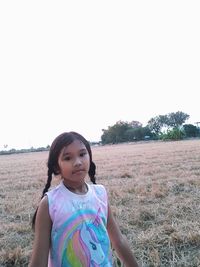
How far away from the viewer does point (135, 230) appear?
16.0 ft

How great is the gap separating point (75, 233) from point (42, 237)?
161 mm

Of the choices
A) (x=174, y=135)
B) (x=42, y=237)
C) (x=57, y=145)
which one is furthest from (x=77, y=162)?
(x=174, y=135)

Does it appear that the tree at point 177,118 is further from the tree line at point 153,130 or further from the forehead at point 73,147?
the forehead at point 73,147

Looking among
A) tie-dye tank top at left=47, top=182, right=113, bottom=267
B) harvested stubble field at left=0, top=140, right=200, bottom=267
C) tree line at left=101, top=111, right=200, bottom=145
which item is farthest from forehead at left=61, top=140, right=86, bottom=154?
tree line at left=101, top=111, right=200, bottom=145

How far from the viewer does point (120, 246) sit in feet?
6.93

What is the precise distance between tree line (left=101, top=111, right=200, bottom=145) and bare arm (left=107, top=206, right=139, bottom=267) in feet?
227

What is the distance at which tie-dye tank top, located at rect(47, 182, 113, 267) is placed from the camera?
1.87 m

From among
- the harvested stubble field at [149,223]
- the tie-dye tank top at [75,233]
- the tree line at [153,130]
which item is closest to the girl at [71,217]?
the tie-dye tank top at [75,233]

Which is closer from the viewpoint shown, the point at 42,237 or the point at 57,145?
the point at 42,237

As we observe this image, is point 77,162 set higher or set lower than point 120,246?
higher

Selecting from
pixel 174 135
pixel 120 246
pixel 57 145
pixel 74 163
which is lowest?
pixel 120 246

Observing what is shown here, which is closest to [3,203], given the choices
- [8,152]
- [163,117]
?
[8,152]

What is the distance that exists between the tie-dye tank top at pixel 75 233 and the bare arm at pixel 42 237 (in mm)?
27

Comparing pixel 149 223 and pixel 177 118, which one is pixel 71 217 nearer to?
pixel 149 223
